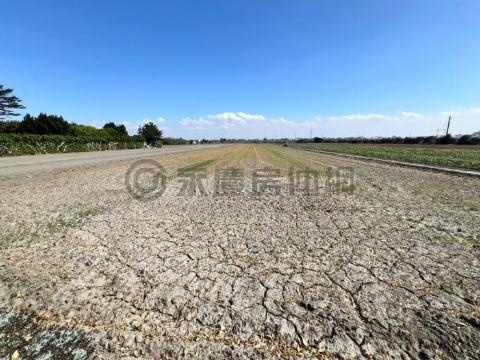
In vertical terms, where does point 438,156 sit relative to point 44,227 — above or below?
below

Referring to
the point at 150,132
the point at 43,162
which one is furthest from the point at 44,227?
the point at 150,132

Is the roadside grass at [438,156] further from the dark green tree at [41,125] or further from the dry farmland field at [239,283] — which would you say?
the dark green tree at [41,125]

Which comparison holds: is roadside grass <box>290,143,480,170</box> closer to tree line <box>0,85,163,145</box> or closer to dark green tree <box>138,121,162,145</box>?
tree line <box>0,85,163,145</box>

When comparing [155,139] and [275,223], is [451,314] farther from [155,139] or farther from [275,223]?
[155,139]

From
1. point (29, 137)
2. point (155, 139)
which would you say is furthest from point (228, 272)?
point (155, 139)

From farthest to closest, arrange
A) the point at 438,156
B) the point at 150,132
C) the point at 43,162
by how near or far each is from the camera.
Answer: the point at 150,132 → the point at 438,156 → the point at 43,162

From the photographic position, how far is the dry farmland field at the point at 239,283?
2.36m

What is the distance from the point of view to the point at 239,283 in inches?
132

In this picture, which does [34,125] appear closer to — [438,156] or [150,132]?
[150,132]

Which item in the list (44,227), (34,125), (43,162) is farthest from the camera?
(34,125)

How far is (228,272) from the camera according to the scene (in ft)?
12.0

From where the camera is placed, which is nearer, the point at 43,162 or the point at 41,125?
the point at 43,162

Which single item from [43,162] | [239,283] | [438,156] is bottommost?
[438,156]

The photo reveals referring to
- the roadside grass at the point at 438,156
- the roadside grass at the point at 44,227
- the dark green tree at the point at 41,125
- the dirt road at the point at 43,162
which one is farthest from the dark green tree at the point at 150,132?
the roadside grass at the point at 44,227
